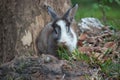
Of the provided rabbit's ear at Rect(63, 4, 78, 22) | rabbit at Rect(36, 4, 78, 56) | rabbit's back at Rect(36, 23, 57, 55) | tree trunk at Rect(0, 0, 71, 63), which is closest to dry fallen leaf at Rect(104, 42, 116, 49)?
rabbit at Rect(36, 4, 78, 56)

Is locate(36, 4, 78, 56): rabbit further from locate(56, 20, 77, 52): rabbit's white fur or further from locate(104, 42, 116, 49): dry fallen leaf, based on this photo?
locate(104, 42, 116, 49): dry fallen leaf

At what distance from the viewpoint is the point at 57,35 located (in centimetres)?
1185

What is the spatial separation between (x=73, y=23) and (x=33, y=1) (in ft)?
4.56

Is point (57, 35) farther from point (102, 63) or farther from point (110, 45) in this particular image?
point (102, 63)

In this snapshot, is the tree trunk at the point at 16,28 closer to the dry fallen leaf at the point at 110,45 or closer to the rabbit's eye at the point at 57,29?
the rabbit's eye at the point at 57,29

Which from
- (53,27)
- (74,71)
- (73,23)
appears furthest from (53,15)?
(74,71)

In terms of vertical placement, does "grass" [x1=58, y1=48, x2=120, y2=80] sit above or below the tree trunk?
below

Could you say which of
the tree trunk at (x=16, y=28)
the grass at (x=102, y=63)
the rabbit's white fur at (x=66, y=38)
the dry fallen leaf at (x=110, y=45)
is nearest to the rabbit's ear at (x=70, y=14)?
the rabbit's white fur at (x=66, y=38)

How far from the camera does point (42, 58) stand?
1045cm

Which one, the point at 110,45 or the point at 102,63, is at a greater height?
the point at 110,45

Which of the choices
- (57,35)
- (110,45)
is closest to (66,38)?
(57,35)

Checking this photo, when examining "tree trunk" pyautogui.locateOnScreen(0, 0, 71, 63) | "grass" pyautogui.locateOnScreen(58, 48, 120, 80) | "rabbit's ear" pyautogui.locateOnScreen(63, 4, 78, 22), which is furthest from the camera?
"rabbit's ear" pyautogui.locateOnScreen(63, 4, 78, 22)

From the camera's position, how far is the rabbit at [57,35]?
11789mm

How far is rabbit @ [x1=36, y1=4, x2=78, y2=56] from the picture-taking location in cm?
1179
